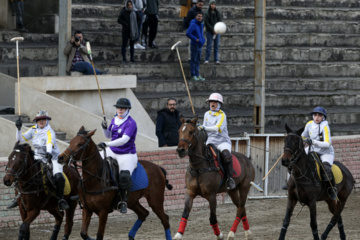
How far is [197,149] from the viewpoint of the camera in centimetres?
1508

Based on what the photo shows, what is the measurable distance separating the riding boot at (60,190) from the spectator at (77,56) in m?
7.68

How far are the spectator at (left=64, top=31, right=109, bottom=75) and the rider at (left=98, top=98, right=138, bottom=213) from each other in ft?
25.4

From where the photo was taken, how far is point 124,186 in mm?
14016

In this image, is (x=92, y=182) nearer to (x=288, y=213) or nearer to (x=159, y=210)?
(x=159, y=210)

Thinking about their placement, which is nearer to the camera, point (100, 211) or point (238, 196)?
point (100, 211)

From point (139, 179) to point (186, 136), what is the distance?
42.9 inches

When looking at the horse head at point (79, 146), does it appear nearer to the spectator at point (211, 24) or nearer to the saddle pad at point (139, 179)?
the saddle pad at point (139, 179)

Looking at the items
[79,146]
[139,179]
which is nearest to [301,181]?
[139,179]

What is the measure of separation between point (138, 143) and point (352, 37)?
14.1 meters

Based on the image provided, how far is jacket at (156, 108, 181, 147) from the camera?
62.3 feet

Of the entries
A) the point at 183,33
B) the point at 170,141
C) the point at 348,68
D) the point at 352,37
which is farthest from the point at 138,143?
the point at 352,37

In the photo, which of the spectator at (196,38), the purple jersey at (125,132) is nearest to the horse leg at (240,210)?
the purple jersey at (125,132)

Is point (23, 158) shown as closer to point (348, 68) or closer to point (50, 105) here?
point (50, 105)

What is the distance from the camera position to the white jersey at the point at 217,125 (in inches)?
623
